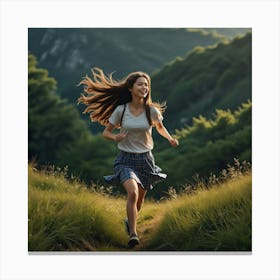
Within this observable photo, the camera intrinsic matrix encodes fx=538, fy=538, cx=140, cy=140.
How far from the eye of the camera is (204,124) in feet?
24.6

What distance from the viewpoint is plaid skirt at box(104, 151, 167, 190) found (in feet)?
18.9

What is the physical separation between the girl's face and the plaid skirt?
0.65 metres

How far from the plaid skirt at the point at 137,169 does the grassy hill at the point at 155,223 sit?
15.1 inches

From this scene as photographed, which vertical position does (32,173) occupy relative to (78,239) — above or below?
above

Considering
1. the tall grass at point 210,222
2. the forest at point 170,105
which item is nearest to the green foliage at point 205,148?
the forest at point 170,105

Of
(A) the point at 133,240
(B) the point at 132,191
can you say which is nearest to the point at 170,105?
(B) the point at 132,191

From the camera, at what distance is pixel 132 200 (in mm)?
5523

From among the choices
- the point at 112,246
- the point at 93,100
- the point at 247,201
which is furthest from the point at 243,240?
the point at 93,100

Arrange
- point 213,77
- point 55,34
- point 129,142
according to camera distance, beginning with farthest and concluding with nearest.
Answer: point 213,77 → point 55,34 → point 129,142

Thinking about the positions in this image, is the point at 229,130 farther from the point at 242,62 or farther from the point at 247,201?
the point at 247,201

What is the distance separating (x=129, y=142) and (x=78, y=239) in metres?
1.17

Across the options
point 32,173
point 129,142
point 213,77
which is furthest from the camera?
point 213,77

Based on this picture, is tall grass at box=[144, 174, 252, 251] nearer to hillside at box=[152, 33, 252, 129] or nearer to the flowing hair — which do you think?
the flowing hair

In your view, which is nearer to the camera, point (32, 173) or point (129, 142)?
point (129, 142)
